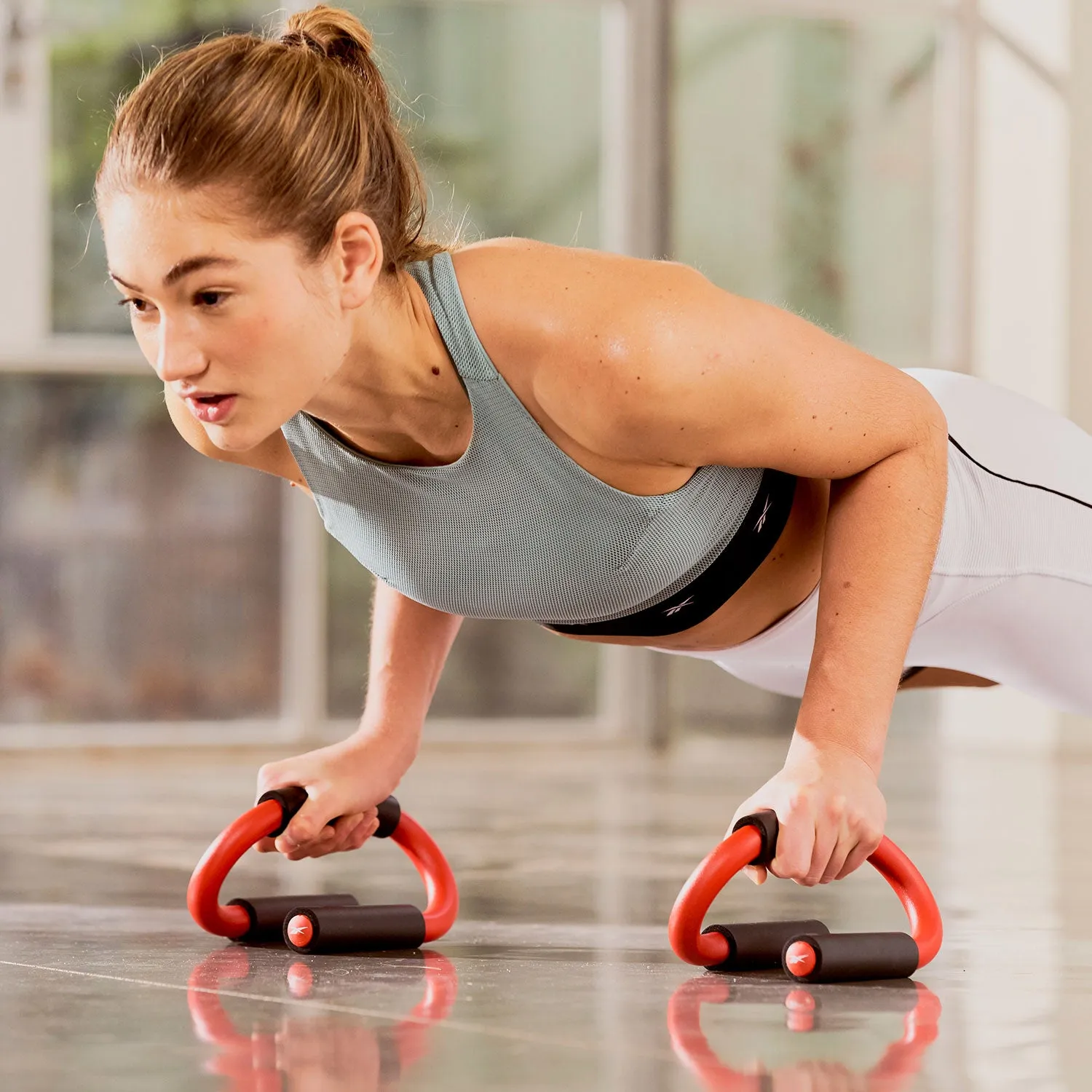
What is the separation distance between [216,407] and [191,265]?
113 millimetres

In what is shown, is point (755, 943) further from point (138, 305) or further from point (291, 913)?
point (138, 305)

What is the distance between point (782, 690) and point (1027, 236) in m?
3.39

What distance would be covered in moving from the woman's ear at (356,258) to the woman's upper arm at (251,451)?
0.23 meters

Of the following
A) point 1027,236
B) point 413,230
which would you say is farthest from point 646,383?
point 1027,236

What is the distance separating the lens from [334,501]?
5.02ft

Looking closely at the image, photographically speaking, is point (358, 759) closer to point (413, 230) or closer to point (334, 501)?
point (334, 501)

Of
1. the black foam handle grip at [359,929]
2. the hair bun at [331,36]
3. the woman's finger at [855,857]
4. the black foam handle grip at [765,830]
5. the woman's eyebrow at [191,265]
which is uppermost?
the hair bun at [331,36]

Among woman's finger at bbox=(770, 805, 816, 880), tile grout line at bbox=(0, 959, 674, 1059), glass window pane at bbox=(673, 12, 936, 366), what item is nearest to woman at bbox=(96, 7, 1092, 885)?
woman's finger at bbox=(770, 805, 816, 880)

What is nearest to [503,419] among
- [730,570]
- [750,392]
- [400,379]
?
[400,379]

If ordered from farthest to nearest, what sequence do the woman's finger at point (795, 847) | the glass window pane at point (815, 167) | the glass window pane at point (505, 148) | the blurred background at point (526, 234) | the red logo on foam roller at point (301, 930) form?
the glass window pane at point (815, 167) < the glass window pane at point (505, 148) < the blurred background at point (526, 234) < the red logo on foam roller at point (301, 930) < the woman's finger at point (795, 847)

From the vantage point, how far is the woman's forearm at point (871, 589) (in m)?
1.33

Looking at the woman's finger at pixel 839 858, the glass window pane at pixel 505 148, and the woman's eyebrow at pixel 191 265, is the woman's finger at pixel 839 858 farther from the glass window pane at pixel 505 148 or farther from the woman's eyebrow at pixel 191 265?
the glass window pane at pixel 505 148

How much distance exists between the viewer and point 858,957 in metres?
1.30

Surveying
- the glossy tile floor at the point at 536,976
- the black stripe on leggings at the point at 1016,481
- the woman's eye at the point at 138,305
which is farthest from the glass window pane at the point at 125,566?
the woman's eye at the point at 138,305
